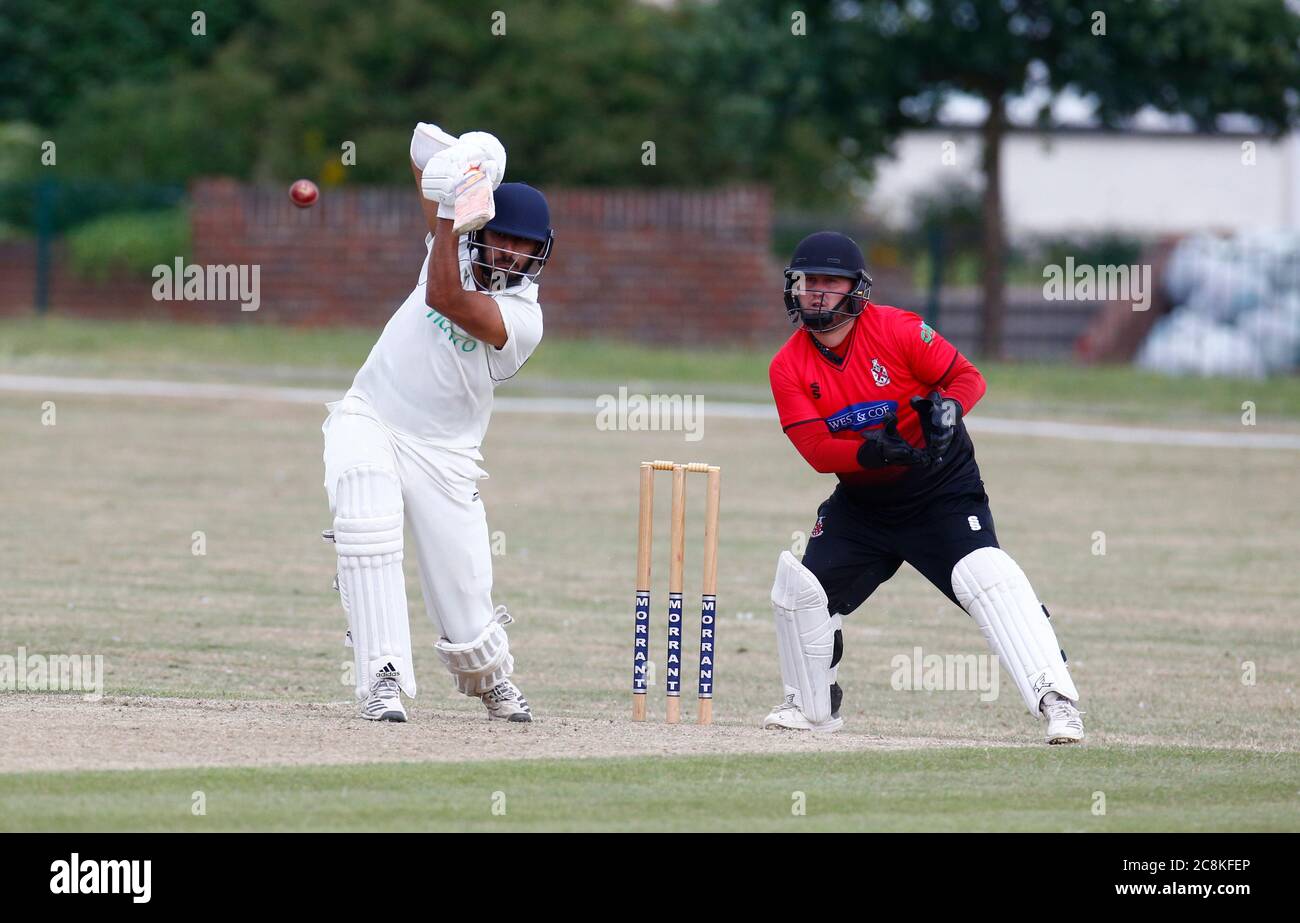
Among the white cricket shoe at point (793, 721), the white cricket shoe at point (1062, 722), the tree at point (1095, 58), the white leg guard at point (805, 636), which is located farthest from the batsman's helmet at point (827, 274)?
the tree at point (1095, 58)

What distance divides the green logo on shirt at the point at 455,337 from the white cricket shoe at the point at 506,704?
1385 millimetres

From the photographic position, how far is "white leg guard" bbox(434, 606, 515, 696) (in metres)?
7.77

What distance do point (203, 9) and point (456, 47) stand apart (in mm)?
5863

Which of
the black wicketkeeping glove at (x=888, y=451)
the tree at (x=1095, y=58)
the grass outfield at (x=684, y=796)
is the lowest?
the grass outfield at (x=684, y=796)

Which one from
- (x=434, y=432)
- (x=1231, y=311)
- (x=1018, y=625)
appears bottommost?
(x=1018, y=625)

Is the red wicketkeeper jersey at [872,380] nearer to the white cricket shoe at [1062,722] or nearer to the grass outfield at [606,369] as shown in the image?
the white cricket shoe at [1062,722]

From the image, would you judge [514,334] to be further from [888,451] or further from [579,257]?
[579,257]

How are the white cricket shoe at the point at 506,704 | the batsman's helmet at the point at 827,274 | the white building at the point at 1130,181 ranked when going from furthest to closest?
the white building at the point at 1130,181
the white cricket shoe at the point at 506,704
the batsman's helmet at the point at 827,274

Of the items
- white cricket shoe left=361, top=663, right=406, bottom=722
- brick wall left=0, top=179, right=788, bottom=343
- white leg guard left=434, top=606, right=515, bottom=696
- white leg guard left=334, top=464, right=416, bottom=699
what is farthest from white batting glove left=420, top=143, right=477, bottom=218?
brick wall left=0, top=179, right=788, bottom=343

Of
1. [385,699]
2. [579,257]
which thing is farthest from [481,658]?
A: [579,257]

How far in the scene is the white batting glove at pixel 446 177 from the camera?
23.7 feet

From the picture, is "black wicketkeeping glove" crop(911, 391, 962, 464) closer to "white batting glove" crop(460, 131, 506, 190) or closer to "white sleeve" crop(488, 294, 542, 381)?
"white sleeve" crop(488, 294, 542, 381)

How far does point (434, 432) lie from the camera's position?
7613 mm

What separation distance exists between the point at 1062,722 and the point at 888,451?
1.25 meters
